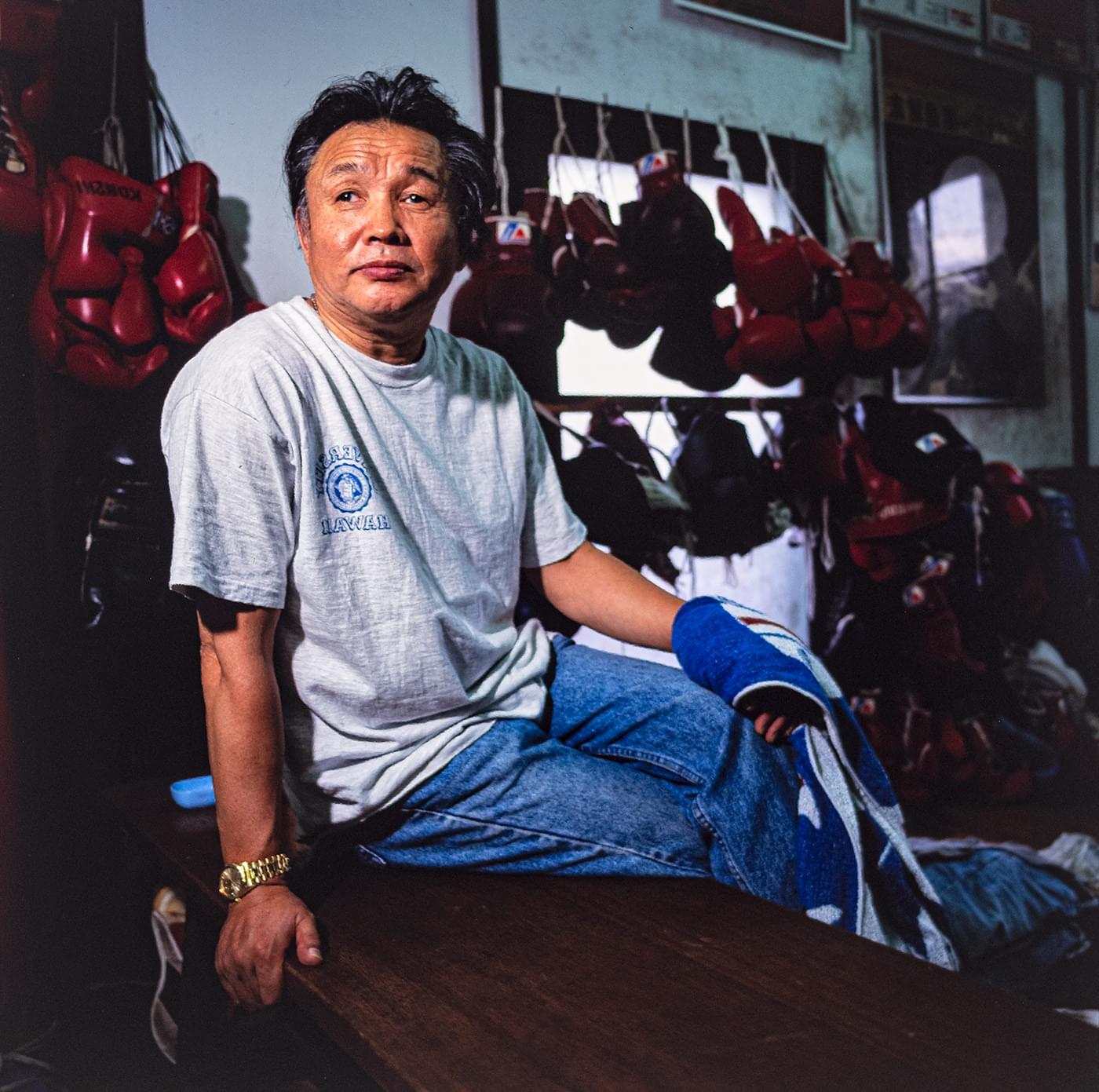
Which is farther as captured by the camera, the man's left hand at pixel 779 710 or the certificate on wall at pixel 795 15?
the certificate on wall at pixel 795 15

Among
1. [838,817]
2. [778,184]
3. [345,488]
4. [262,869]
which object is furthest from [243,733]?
[778,184]

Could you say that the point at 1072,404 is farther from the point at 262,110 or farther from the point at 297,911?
the point at 297,911

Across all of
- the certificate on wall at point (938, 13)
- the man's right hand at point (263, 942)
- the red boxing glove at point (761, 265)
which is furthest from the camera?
the certificate on wall at point (938, 13)

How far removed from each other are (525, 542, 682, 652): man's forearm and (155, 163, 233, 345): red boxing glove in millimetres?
633

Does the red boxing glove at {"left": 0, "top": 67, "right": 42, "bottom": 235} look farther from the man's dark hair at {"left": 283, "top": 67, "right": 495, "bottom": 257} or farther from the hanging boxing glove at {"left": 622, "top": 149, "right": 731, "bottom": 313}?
the hanging boxing glove at {"left": 622, "top": 149, "right": 731, "bottom": 313}

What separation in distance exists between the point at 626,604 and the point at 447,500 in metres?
0.31

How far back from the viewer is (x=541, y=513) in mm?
1425

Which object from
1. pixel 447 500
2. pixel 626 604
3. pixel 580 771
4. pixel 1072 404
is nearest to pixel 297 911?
pixel 580 771

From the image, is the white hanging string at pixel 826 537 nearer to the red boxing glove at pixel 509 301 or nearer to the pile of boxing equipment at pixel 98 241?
the red boxing glove at pixel 509 301

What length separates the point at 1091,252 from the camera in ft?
9.21

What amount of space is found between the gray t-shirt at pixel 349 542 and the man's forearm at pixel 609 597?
15 centimetres

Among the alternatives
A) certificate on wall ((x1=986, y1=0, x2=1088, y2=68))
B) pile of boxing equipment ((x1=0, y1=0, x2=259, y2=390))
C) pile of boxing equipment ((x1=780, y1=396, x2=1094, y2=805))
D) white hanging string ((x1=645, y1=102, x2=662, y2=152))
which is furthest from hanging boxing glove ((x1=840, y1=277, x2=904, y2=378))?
pile of boxing equipment ((x1=0, y1=0, x2=259, y2=390))

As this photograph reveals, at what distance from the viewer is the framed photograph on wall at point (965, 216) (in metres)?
2.47

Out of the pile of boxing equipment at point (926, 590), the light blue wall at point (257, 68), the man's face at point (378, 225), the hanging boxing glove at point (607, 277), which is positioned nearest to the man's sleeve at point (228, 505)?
the man's face at point (378, 225)
